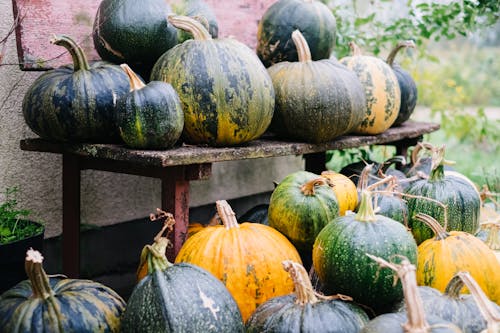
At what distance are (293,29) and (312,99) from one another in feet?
2.21

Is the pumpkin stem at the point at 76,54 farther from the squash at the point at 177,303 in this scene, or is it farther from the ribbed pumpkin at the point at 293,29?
the ribbed pumpkin at the point at 293,29

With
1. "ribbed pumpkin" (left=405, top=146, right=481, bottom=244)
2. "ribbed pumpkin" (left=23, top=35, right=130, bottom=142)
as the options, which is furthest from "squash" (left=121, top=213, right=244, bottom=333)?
"ribbed pumpkin" (left=405, top=146, right=481, bottom=244)

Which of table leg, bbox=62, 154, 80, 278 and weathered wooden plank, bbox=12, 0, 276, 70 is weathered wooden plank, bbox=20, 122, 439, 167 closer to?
table leg, bbox=62, 154, 80, 278

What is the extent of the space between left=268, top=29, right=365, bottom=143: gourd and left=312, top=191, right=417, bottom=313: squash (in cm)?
94

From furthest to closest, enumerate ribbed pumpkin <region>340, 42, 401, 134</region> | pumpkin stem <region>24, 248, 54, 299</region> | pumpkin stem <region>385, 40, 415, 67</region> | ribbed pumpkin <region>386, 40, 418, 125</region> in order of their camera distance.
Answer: ribbed pumpkin <region>386, 40, 418, 125</region> → pumpkin stem <region>385, 40, 415, 67</region> → ribbed pumpkin <region>340, 42, 401, 134</region> → pumpkin stem <region>24, 248, 54, 299</region>

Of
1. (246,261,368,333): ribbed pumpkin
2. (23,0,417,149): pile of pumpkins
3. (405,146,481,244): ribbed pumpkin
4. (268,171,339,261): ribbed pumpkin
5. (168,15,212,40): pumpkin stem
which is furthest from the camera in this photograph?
(405,146,481,244): ribbed pumpkin

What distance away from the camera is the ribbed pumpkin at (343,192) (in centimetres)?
326

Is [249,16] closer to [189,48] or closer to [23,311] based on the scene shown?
[189,48]

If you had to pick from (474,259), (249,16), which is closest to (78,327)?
(474,259)

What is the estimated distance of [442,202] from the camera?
331 centimetres

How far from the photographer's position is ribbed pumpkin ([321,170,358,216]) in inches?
128

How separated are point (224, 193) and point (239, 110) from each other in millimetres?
1773


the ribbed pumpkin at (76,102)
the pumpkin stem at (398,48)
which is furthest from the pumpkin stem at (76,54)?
the pumpkin stem at (398,48)

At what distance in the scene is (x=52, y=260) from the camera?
11.8ft
